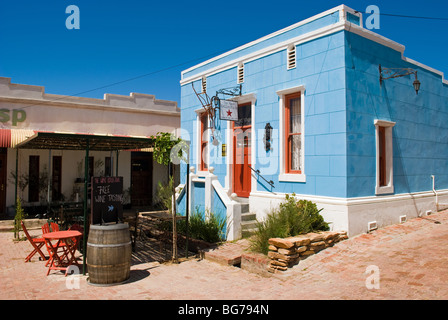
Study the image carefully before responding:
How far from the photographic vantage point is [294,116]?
884 cm

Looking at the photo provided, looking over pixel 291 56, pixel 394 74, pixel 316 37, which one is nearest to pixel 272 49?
pixel 291 56

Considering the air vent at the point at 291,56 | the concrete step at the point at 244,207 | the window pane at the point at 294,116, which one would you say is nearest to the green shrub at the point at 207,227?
the concrete step at the point at 244,207

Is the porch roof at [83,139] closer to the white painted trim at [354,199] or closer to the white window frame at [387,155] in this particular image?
the white painted trim at [354,199]

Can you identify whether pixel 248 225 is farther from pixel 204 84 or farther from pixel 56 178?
pixel 56 178

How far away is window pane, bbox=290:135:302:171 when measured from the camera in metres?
8.70

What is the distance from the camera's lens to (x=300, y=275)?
19.9 ft

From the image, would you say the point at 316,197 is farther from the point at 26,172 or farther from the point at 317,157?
the point at 26,172

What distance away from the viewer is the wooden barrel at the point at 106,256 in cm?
573

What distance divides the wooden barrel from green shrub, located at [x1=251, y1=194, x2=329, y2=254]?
272 cm

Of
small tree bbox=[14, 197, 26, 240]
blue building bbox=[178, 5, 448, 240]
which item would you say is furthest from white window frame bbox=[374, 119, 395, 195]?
small tree bbox=[14, 197, 26, 240]

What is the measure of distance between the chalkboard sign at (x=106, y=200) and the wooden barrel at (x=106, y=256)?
63cm

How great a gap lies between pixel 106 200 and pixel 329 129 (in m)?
4.97
